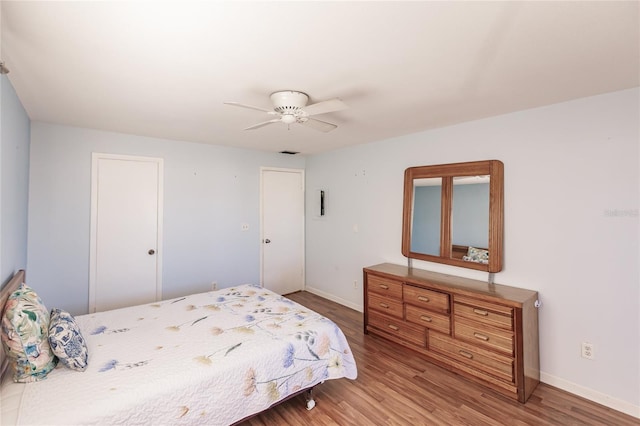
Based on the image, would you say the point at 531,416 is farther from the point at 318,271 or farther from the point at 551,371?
the point at 318,271

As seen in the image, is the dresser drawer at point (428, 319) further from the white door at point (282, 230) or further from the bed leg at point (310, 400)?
the white door at point (282, 230)

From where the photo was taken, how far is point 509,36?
149cm

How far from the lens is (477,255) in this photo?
292cm

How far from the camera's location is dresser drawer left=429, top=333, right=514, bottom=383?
2.34 meters

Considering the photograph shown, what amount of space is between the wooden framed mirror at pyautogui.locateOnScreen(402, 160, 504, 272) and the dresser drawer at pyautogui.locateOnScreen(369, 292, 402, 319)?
0.61m

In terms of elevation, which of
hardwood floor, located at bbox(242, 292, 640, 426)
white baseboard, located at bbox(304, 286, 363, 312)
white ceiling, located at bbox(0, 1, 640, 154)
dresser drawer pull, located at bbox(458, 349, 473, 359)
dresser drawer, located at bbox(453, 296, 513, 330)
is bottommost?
hardwood floor, located at bbox(242, 292, 640, 426)

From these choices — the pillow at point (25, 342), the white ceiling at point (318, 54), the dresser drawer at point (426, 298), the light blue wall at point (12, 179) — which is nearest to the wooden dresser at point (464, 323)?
the dresser drawer at point (426, 298)

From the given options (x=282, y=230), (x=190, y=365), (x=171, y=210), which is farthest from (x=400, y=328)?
(x=171, y=210)

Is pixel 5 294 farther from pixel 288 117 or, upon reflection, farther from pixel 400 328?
pixel 400 328

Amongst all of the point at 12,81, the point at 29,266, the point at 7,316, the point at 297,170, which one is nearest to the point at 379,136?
the point at 297,170

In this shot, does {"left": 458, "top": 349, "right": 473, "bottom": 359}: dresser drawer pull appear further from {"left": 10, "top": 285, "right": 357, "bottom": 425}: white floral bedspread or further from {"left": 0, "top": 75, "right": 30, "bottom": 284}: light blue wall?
{"left": 0, "top": 75, "right": 30, "bottom": 284}: light blue wall

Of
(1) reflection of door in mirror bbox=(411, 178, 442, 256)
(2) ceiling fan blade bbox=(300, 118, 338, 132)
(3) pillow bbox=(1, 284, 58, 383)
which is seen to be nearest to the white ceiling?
(2) ceiling fan blade bbox=(300, 118, 338, 132)

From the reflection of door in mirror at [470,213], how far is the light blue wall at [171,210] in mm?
2795

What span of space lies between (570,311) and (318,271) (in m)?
3.26
